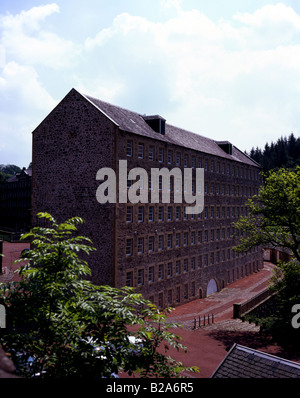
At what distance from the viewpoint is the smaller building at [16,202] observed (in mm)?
89312

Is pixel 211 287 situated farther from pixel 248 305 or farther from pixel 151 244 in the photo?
pixel 151 244

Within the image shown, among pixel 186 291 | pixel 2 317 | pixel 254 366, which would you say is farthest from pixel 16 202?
pixel 2 317

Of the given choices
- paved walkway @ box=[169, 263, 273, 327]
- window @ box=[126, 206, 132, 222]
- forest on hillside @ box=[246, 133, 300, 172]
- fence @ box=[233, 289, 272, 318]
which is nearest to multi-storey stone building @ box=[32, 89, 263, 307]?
window @ box=[126, 206, 132, 222]

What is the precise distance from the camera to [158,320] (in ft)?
27.0

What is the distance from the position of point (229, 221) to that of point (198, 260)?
39.2 feet

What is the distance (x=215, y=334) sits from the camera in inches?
1251

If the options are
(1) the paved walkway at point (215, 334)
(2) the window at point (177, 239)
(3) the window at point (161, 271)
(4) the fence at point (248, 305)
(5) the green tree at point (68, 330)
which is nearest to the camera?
(5) the green tree at point (68, 330)

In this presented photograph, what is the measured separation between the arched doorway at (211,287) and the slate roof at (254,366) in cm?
3549

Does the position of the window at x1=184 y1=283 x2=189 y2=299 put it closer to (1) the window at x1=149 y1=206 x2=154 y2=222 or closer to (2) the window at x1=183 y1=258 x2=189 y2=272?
(2) the window at x1=183 y1=258 x2=189 y2=272

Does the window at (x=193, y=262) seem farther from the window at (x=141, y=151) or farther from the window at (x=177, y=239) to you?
the window at (x=141, y=151)

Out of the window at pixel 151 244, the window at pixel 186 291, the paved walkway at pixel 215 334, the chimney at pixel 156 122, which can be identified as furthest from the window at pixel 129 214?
the window at pixel 186 291

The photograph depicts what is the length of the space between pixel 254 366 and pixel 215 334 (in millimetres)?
20554
